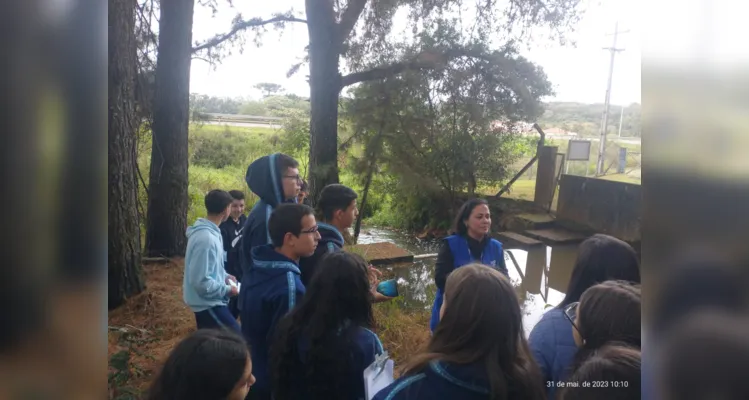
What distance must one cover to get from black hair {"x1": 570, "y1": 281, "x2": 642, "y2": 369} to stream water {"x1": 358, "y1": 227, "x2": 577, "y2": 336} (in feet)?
11.2

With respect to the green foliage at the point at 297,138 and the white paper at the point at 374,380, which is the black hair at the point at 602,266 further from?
the green foliage at the point at 297,138

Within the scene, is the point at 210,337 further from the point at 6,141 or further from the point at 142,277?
the point at 142,277

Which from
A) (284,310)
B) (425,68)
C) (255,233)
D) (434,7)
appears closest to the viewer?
(284,310)

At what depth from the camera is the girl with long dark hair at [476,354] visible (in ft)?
4.24

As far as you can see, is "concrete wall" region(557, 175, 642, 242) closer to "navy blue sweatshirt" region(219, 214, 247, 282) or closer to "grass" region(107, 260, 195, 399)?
"navy blue sweatshirt" region(219, 214, 247, 282)

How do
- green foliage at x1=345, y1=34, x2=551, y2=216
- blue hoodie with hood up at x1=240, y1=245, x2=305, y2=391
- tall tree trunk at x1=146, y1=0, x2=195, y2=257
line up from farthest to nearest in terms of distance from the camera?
green foliage at x1=345, y1=34, x2=551, y2=216 < tall tree trunk at x1=146, y1=0, x2=195, y2=257 < blue hoodie with hood up at x1=240, y1=245, x2=305, y2=391

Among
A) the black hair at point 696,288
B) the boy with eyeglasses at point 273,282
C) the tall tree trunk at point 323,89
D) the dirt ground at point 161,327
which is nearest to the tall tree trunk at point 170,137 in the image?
the dirt ground at point 161,327

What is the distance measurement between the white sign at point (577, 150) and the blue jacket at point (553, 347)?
933 centimetres

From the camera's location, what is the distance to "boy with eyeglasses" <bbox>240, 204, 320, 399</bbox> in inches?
77.3

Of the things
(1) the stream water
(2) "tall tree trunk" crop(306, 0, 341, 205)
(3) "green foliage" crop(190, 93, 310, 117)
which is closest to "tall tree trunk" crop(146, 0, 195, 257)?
(2) "tall tree trunk" crop(306, 0, 341, 205)

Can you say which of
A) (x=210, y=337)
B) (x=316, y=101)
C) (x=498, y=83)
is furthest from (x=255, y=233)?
(x=498, y=83)

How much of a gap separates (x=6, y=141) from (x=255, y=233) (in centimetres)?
213

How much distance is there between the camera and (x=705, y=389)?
669mm

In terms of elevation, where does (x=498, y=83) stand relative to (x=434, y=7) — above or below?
below
